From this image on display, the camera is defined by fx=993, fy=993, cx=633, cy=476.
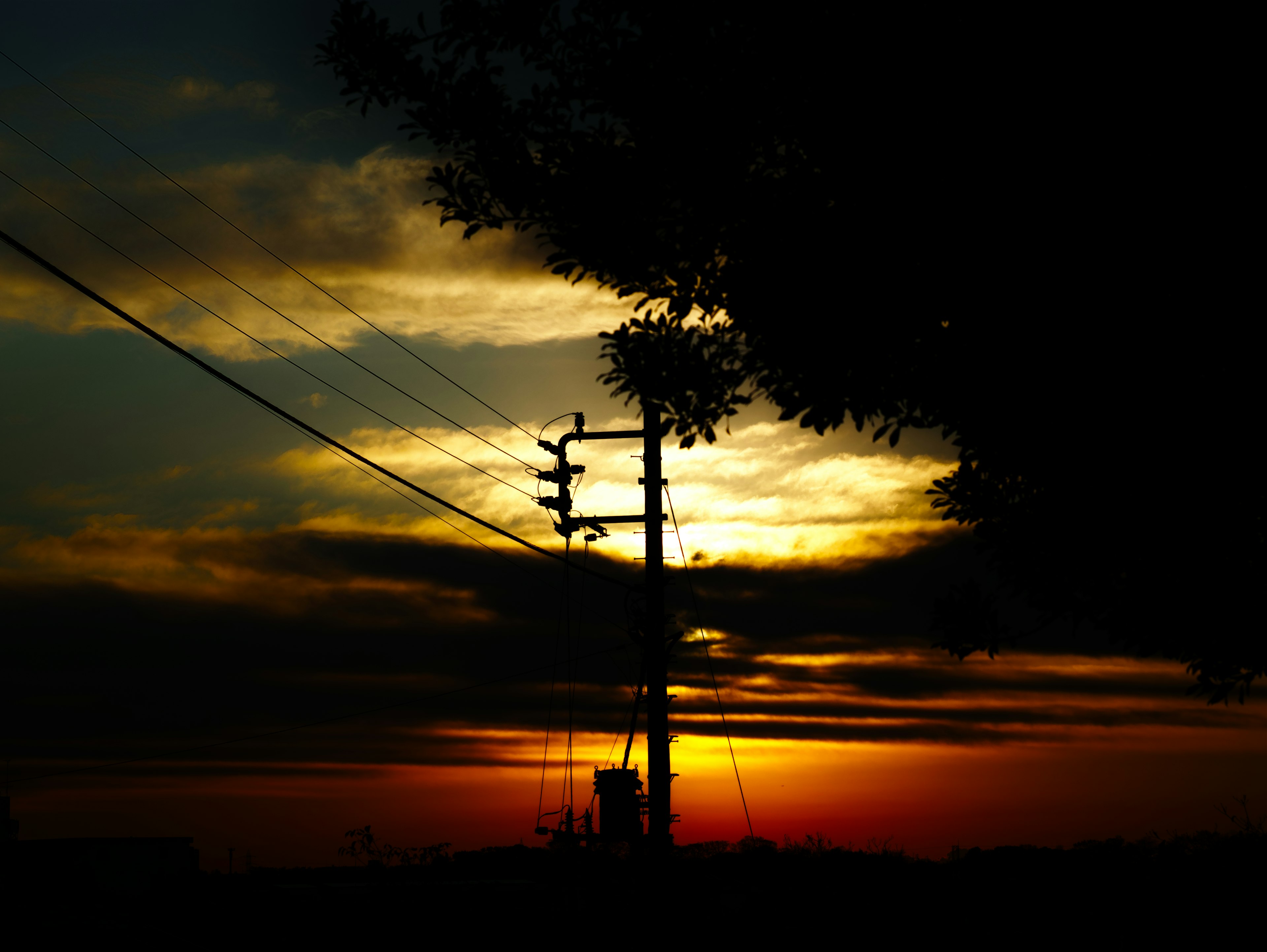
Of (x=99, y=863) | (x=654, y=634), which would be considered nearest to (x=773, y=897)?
(x=654, y=634)

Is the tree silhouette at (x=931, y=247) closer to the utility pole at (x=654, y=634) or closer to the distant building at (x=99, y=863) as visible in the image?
the utility pole at (x=654, y=634)

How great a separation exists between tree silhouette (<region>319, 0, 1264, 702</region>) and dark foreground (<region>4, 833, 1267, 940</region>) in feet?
16.8

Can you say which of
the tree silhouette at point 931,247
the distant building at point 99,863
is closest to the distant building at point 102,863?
the distant building at point 99,863

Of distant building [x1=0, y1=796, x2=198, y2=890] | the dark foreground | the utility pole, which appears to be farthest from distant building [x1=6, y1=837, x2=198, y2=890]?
the utility pole

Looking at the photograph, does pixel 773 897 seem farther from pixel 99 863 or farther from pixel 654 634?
pixel 99 863

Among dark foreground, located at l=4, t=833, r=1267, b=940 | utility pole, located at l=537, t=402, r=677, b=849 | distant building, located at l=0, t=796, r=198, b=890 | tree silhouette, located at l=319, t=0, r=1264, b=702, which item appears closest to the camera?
tree silhouette, located at l=319, t=0, r=1264, b=702

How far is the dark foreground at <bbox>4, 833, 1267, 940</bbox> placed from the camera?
1155 centimetres

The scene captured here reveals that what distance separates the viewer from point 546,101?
874 centimetres

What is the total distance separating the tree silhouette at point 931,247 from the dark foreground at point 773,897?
511 centimetres

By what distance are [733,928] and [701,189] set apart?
354 inches

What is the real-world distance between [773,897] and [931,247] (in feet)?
29.8

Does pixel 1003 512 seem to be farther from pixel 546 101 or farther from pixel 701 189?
pixel 546 101

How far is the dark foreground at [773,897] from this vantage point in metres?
11.5

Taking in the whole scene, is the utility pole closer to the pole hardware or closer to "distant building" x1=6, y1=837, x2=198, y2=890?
the pole hardware
